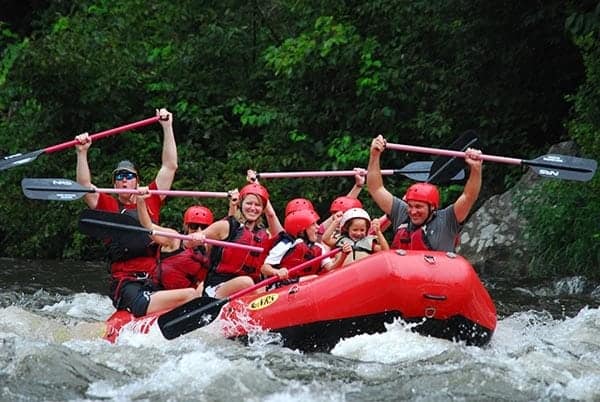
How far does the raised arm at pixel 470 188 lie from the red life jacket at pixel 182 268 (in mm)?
2052

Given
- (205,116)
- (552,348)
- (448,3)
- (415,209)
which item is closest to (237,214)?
(415,209)

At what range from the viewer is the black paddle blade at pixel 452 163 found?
889cm

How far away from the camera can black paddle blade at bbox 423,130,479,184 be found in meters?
8.89

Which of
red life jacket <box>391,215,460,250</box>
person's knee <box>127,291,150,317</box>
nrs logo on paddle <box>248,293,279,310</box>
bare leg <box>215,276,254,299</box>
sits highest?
red life jacket <box>391,215,460,250</box>

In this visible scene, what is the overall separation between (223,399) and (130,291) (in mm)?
2604

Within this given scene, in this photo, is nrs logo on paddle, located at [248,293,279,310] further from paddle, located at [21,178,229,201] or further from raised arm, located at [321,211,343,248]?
paddle, located at [21,178,229,201]

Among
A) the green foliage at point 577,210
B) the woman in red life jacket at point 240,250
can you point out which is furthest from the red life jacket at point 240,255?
the green foliage at point 577,210

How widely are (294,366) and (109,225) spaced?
7.00ft

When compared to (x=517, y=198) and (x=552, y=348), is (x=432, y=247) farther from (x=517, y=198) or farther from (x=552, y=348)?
(x=517, y=198)

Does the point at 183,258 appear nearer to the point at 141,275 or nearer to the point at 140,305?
the point at 141,275

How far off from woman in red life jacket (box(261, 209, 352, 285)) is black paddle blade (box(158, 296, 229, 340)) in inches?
20.5

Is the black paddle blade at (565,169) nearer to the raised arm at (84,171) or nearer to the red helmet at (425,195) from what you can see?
the red helmet at (425,195)

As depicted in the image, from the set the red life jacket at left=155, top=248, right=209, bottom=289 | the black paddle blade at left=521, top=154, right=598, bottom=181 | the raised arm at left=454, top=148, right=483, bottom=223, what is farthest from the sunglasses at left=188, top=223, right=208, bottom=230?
the black paddle blade at left=521, top=154, right=598, bottom=181

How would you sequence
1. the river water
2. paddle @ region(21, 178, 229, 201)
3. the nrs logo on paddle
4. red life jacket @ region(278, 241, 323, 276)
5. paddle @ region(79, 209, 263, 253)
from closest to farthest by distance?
the river water < the nrs logo on paddle < red life jacket @ region(278, 241, 323, 276) < paddle @ region(79, 209, 263, 253) < paddle @ region(21, 178, 229, 201)
